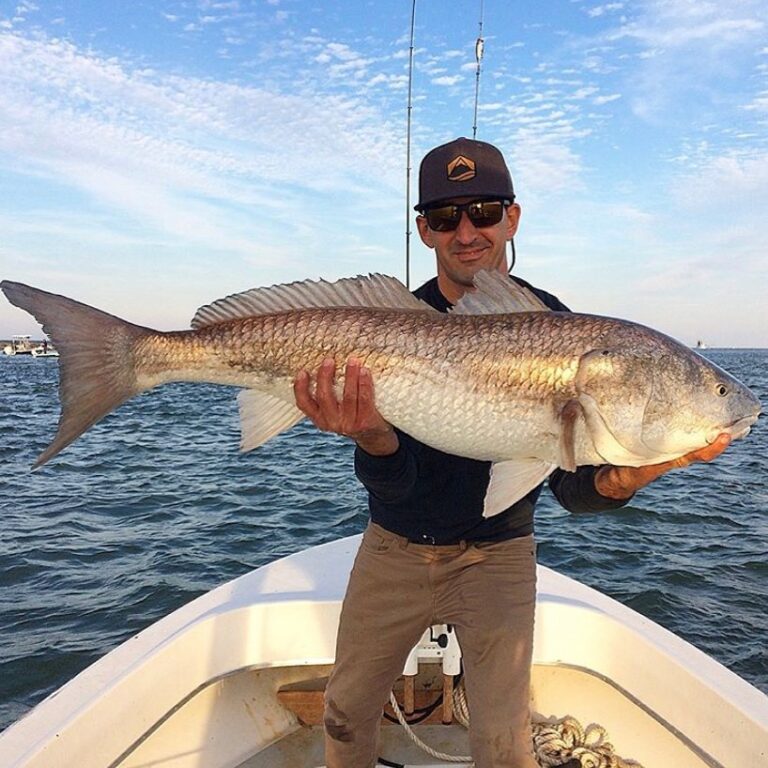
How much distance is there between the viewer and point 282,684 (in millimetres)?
4645

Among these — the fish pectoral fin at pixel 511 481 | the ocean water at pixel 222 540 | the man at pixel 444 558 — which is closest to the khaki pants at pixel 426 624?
the man at pixel 444 558

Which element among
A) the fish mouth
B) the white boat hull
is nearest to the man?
the fish mouth

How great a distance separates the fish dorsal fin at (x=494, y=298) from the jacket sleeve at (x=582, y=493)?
0.83 m

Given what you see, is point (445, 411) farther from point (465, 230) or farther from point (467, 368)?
point (465, 230)

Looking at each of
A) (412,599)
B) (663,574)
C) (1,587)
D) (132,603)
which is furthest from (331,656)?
(663,574)

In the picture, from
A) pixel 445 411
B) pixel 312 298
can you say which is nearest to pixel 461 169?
pixel 312 298

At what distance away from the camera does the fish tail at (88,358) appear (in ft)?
10.1

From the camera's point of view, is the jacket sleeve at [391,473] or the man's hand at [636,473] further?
the jacket sleeve at [391,473]

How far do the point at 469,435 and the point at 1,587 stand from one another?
24.9 ft

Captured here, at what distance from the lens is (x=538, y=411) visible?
3000mm

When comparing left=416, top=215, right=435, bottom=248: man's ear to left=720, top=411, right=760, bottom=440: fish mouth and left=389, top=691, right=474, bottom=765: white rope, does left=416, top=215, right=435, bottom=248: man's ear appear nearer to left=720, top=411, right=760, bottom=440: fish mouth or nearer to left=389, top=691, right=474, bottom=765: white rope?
left=720, top=411, right=760, bottom=440: fish mouth

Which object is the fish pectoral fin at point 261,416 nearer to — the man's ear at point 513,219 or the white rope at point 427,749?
the man's ear at point 513,219

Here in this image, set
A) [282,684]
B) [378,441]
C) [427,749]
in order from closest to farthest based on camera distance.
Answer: [378,441] → [427,749] → [282,684]

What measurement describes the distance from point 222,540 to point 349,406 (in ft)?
26.2
